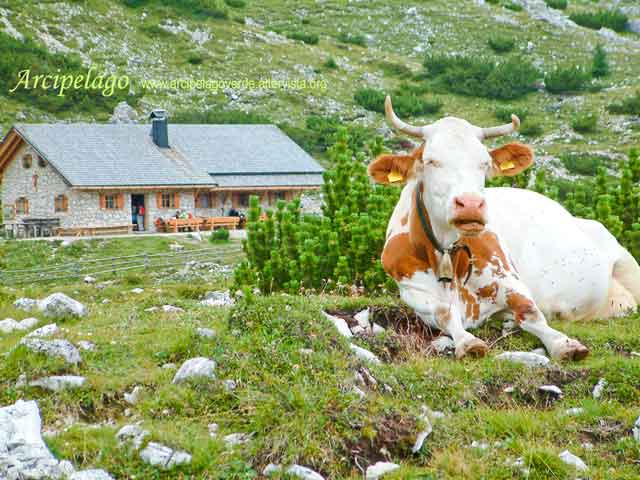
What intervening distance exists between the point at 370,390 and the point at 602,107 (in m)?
71.3

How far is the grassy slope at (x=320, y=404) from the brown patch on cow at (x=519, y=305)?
30 centimetres

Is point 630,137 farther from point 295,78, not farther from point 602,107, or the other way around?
point 295,78

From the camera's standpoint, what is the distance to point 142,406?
6.05 meters

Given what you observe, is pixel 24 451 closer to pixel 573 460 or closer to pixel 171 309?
pixel 573 460

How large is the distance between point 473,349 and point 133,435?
337cm

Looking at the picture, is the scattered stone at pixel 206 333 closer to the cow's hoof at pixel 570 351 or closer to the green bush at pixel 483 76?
the cow's hoof at pixel 570 351

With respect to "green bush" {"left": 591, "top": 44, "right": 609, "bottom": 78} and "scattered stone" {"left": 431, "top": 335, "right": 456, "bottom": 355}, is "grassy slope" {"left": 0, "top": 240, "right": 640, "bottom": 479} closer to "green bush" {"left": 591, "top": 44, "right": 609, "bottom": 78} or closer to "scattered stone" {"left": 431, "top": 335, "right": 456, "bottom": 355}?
"scattered stone" {"left": 431, "top": 335, "right": 456, "bottom": 355}

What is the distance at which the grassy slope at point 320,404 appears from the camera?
17.4 ft

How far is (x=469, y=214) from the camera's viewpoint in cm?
723

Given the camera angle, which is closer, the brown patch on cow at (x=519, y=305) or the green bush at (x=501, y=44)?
the brown patch on cow at (x=519, y=305)

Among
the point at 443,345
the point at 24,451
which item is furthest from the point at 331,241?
the point at 24,451

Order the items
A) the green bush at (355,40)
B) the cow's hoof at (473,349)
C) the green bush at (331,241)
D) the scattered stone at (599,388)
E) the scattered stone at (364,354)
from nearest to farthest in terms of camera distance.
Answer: the scattered stone at (599,388), the scattered stone at (364,354), the cow's hoof at (473,349), the green bush at (331,241), the green bush at (355,40)

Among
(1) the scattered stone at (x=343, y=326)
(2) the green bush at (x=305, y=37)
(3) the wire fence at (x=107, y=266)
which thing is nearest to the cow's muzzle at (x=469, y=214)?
(1) the scattered stone at (x=343, y=326)

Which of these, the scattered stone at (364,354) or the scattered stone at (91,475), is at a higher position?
the scattered stone at (364,354)
